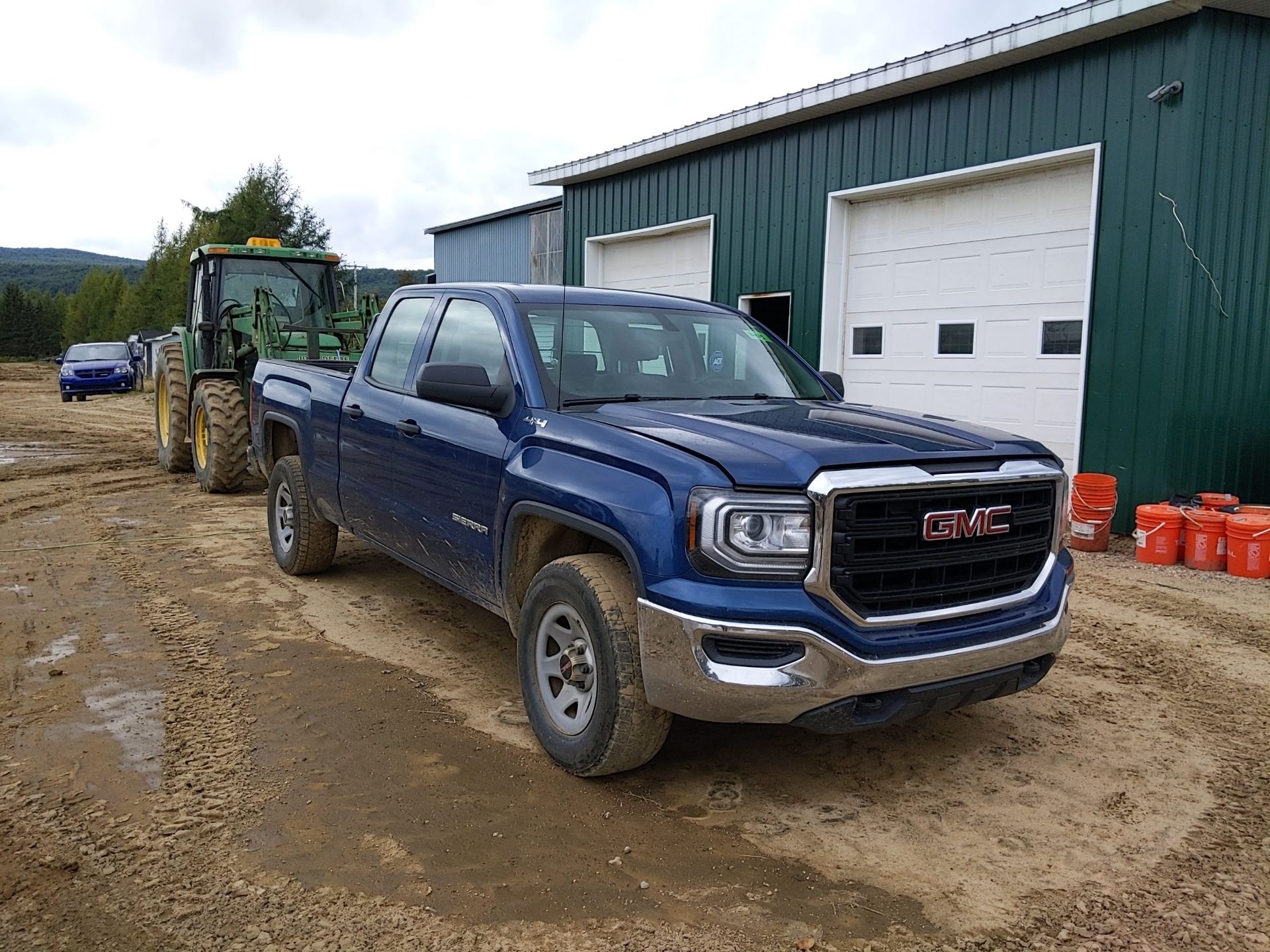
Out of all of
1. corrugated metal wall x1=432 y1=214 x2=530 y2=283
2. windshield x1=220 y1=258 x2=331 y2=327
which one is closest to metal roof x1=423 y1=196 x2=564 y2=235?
corrugated metal wall x1=432 y1=214 x2=530 y2=283

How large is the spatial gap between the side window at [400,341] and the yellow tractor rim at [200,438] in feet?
21.0

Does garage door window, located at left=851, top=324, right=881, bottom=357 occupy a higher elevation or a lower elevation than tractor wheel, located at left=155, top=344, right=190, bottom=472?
A: higher

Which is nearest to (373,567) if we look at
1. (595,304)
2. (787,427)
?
(595,304)

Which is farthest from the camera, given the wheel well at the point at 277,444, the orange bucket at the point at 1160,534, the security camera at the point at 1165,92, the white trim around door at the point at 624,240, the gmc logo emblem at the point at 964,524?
the white trim around door at the point at 624,240

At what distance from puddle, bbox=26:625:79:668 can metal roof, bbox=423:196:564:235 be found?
13.1 m

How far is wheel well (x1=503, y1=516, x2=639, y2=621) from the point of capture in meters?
4.01

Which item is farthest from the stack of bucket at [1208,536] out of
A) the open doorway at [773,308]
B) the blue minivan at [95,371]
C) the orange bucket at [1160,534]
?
the blue minivan at [95,371]

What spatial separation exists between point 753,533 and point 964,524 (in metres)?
0.80

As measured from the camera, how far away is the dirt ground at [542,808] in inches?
113

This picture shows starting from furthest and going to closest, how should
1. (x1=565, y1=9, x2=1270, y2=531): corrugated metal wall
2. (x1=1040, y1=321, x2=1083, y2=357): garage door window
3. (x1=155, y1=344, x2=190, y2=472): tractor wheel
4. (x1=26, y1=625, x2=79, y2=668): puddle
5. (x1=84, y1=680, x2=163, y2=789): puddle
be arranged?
(x1=155, y1=344, x2=190, y2=472): tractor wheel < (x1=1040, y1=321, x2=1083, y2=357): garage door window < (x1=565, y1=9, x2=1270, y2=531): corrugated metal wall < (x1=26, y1=625, x2=79, y2=668): puddle < (x1=84, y1=680, x2=163, y2=789): puddle

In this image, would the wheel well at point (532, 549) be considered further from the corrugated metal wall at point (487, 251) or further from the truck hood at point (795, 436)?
the corrugated metal wall at point (487, 251)

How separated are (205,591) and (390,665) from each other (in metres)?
2.14

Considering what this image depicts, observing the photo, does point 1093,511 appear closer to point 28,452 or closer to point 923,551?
point 923,551

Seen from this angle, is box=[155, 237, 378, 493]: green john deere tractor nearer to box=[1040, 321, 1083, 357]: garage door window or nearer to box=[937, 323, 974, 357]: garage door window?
box=[937, 323, 974, 357]: garage door window
